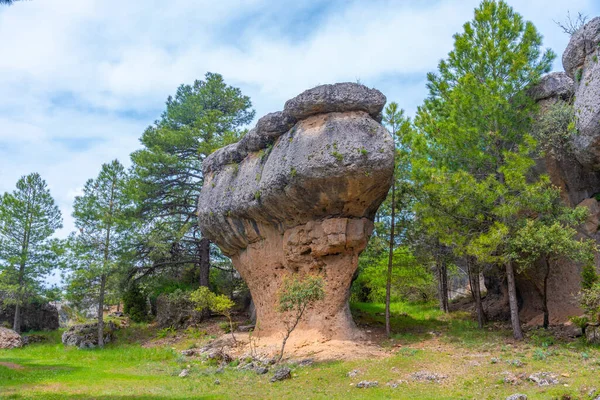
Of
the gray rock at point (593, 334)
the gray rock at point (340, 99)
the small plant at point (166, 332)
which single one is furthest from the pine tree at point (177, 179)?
the gray rock at point (593, 334)

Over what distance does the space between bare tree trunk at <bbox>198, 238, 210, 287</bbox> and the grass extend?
753 centimetres

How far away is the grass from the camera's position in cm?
1372

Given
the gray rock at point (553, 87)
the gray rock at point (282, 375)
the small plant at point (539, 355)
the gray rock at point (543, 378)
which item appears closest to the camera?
the gray rock at point (543, 378)

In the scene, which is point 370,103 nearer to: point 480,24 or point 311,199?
point 311,199

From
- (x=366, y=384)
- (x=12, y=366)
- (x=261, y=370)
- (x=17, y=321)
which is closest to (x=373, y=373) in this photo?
(x=366, y=384)

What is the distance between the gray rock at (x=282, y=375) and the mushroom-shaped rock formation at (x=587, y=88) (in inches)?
561

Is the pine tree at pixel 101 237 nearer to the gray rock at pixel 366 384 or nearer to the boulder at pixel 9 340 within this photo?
the boulder at pixel 9 340

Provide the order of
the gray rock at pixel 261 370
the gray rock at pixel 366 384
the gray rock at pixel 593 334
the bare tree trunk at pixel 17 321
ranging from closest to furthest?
the gray rock at pixel 366 384 → the gray rock at pixel 593 334 → the gray rock at pixel 261 370 → the bare tree trunk at pixel 17 321

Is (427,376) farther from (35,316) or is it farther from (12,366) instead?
(35,316)

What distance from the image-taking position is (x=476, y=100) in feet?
68.8

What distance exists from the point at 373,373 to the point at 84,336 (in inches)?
810

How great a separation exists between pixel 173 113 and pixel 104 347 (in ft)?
54.9

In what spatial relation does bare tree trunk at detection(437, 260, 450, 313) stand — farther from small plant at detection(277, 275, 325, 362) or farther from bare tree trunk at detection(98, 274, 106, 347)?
bare tree trunk at detection(98, 274, 106, 347)

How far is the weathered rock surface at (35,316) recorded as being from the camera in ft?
124
